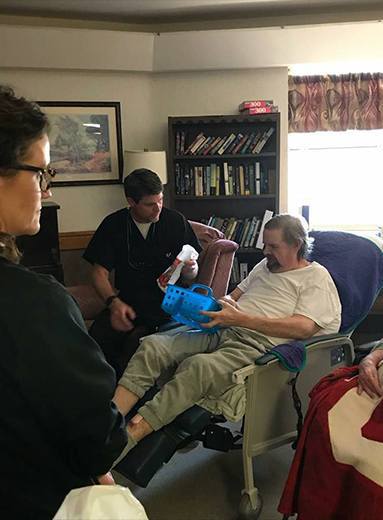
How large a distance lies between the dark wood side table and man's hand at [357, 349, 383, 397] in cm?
220

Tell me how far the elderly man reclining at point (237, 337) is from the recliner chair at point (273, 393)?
0.18ft

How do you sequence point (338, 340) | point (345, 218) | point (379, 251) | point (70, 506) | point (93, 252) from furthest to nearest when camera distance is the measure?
point (345, 218) → point (93, 252) → point (379, 251) → point (338, 340) → point (70, 506)

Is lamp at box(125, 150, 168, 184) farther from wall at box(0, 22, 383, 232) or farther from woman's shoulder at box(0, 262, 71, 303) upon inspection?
woman's shoulder at box(0, 262, 71, 303)

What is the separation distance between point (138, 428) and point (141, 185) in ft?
3.92

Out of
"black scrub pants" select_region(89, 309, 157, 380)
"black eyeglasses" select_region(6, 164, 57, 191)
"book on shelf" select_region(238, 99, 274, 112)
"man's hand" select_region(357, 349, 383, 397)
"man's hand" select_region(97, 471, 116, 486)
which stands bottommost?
"black scrub pants" select_region(89, 309, 157, 380)

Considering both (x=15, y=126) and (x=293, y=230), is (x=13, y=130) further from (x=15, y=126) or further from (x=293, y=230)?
(x=293, y=230)

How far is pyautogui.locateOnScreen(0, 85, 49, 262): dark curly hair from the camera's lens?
0.83 metres

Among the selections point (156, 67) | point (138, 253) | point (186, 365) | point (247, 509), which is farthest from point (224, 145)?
point (247, 509)

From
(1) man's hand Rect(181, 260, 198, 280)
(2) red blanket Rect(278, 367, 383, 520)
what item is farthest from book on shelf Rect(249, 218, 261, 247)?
(2) red blanket Rect(278, 367, 383, 520)

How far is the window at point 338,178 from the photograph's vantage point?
4.12 meters

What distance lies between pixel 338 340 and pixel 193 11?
2765 millimetres

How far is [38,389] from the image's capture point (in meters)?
0.79

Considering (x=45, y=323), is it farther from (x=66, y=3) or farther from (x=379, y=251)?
(x=66, y=3)

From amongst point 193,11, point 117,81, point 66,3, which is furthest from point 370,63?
point 66,3
